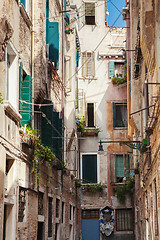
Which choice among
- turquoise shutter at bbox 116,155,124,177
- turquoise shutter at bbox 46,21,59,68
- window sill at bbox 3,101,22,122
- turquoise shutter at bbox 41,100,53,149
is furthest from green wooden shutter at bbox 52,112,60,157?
turquoise shutter at bbox 116,155,124,177

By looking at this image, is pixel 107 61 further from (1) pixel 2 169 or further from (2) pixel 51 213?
(1) pixel 2 169

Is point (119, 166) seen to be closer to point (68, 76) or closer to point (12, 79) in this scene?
point (68, 76)

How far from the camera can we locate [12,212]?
35.5 ft

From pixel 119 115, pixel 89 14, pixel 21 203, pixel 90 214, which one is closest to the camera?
pixel 21 203

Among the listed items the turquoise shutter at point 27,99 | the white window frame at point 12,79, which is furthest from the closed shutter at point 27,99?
the white window frame at point 12,79

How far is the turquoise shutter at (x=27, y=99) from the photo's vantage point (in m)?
12.3

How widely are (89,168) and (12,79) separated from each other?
52.5 feet

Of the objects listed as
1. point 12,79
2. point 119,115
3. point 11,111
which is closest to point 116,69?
point 119,115

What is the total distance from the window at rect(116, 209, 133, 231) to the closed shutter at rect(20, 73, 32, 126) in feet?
49.0

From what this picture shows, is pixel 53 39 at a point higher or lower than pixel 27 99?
higher

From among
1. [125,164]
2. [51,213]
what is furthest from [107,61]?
[51,213]

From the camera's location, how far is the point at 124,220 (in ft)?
85.5

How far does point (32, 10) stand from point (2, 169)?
6.34m

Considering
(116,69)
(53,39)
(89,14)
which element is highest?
(89,14)
